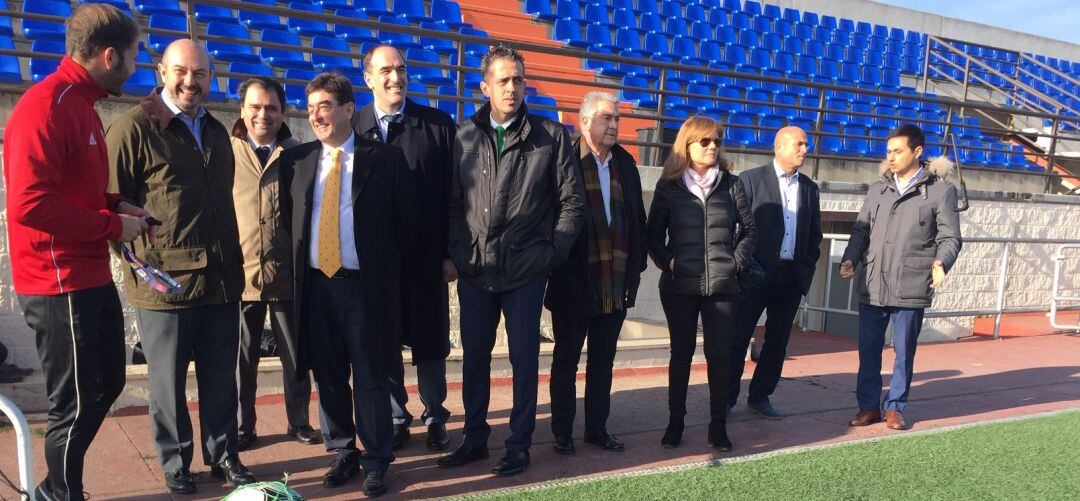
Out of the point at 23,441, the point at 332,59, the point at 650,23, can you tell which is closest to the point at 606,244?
the point at 23,441

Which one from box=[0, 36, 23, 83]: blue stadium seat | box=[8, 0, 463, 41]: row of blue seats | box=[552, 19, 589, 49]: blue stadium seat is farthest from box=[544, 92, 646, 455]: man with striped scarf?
box=[552, 19, 589, 49]: blue stadium seat

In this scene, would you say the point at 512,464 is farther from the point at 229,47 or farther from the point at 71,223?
the point at 229,47

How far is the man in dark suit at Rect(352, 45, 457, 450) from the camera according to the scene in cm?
398

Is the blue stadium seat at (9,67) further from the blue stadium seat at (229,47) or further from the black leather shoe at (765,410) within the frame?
the black leather shoe at (765,410)

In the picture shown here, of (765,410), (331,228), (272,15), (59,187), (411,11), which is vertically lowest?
(765,410)

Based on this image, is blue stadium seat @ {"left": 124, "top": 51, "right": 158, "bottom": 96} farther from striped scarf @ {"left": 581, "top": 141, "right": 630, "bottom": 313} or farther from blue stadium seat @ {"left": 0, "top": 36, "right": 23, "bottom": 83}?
striped scarf @ {"left": 581, "top": 141, "right": 630, "bottom": 313}

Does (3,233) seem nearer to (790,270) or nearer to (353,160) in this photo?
(353,160)

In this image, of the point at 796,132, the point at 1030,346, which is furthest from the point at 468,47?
the point at 1030,346

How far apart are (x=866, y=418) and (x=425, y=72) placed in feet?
22.3

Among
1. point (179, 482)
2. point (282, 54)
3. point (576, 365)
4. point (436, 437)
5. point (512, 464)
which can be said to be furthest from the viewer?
point (282, 54)

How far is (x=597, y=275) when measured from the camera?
13.6 feet

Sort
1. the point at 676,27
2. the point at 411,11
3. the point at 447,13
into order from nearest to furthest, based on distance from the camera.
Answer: the point at 411,11
the point at 447,13
the point at 676,27

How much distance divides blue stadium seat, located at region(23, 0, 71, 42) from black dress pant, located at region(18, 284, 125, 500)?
5.52 m

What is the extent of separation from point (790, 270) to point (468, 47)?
7232mm
